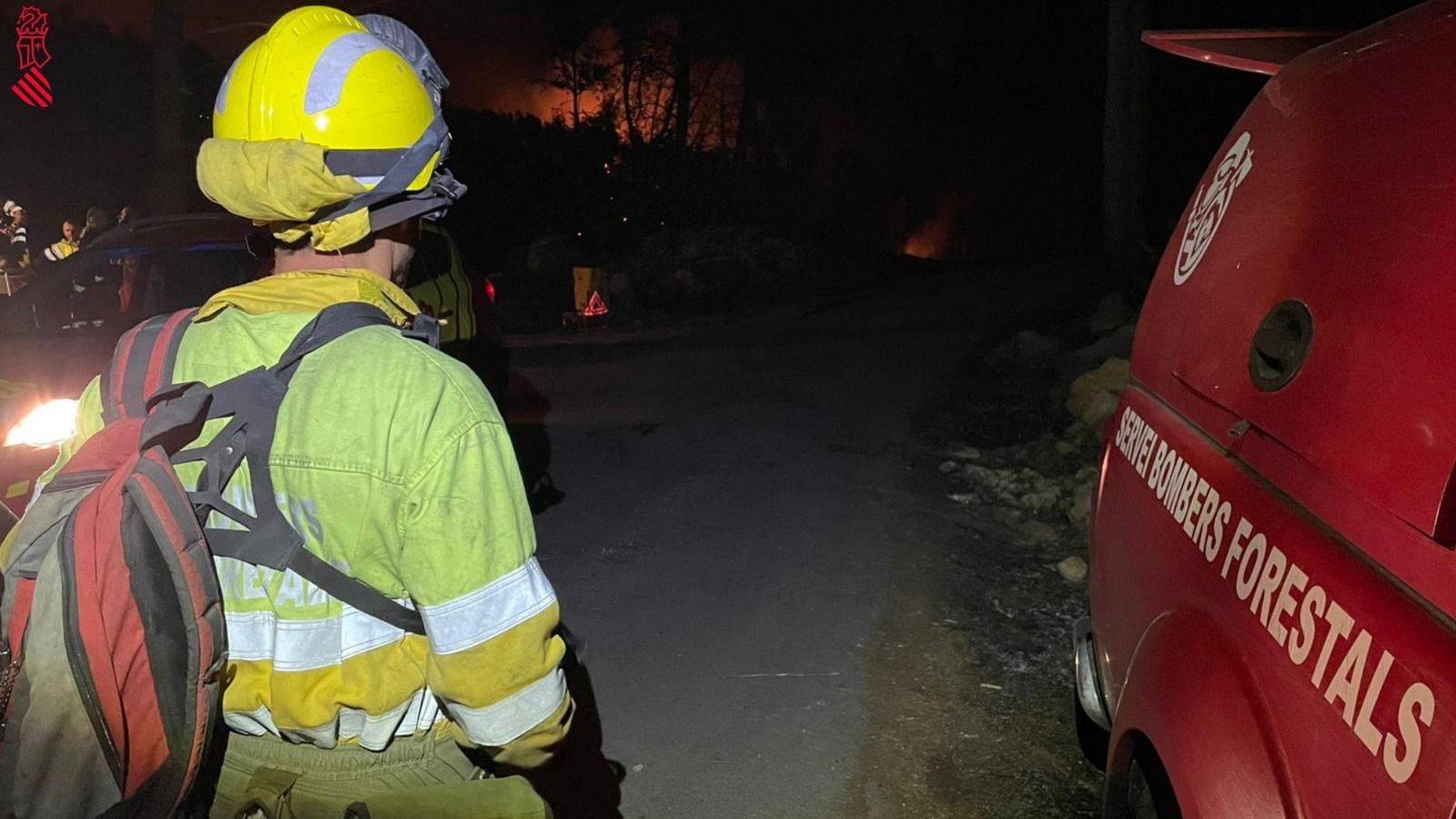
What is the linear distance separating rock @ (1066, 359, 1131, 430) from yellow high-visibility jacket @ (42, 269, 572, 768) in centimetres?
599

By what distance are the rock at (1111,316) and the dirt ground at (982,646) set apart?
3.08m

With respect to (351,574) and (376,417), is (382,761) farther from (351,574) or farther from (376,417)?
(376,417)

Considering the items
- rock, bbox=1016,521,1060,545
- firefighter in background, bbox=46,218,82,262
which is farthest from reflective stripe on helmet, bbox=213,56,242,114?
firefighter in background, bbox=46,218,82,262

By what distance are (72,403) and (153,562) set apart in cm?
364

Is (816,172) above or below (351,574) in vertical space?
above

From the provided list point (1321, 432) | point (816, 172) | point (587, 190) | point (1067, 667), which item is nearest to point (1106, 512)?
point (1321, 432)

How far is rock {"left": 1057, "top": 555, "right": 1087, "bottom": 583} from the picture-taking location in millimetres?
4953

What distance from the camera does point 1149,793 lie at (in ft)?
6.63

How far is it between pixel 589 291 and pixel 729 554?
9.38 metres

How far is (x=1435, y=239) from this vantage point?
4.79 ft

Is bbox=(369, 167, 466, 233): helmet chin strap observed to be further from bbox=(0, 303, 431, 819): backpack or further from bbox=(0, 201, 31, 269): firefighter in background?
bbox=(0, 201, 31, 269): firefighter in background

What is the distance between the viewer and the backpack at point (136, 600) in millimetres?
1326

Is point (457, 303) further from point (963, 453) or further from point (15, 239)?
point (15, 239)

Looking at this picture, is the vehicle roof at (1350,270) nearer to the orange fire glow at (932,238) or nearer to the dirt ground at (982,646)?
the dirt ground at (982,646)
